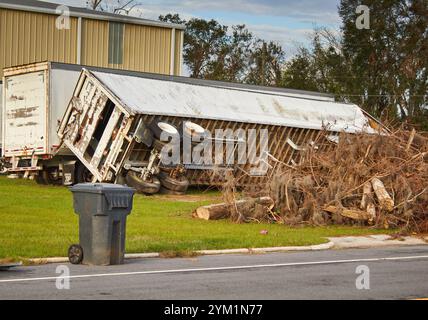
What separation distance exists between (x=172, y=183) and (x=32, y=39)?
676 inches

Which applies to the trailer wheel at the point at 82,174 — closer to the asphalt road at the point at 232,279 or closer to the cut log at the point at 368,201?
the cut log at the point at 368,201

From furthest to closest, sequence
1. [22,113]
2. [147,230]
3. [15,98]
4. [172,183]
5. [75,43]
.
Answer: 1. [75,43]
2. [15,98]
3. [22,113]
4. [172,183]
5. [147,230]

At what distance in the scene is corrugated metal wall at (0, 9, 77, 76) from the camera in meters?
41.9

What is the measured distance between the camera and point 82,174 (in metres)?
30.0

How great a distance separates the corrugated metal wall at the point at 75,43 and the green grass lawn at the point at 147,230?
1779 cm

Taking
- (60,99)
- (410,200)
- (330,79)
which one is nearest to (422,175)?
(410,200)

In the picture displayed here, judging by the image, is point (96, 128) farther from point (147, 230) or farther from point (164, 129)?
point (147, 230)

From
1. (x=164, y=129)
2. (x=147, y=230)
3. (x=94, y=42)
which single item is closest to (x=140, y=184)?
(x=164, y=129)

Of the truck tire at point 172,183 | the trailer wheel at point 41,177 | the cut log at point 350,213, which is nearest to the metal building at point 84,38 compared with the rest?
the trailer wheel at point 41,177

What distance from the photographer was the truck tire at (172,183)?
28.6 metres

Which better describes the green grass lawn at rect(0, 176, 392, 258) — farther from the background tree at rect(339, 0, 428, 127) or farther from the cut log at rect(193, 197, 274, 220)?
the background tree at rect(339, 0, 428, 127)

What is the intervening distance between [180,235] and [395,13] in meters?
37.5

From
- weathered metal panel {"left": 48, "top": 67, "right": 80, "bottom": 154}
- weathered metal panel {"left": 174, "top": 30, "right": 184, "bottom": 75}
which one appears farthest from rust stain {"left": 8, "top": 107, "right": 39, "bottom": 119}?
weathered metal panel {"left": 174, "top": 30, "right": 184, "bottom": 75}

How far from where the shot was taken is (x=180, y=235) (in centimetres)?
1806
